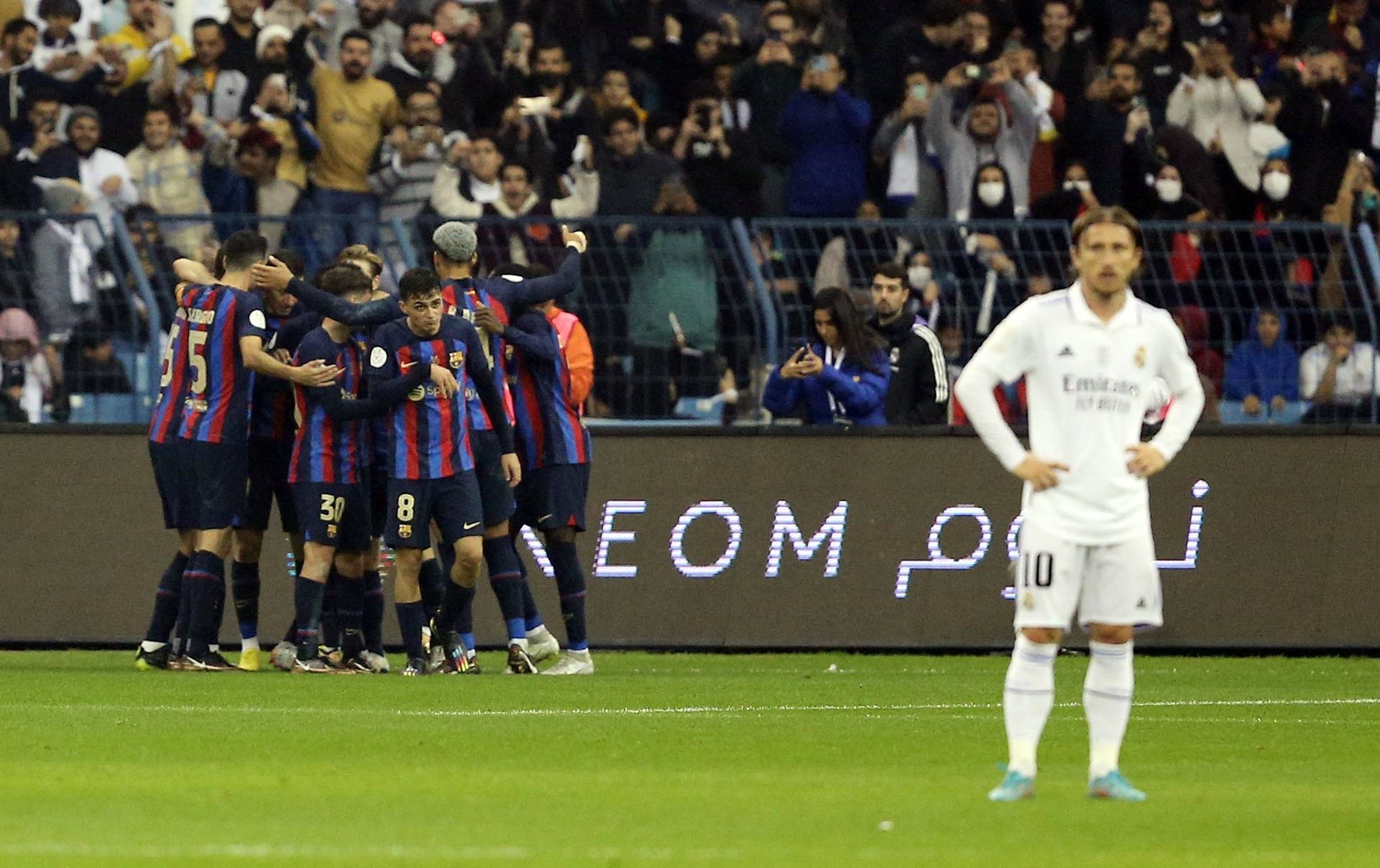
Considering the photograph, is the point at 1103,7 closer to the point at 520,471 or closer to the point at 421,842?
the point at 520,471

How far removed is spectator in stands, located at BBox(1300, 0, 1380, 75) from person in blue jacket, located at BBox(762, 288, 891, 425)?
22.4 feet

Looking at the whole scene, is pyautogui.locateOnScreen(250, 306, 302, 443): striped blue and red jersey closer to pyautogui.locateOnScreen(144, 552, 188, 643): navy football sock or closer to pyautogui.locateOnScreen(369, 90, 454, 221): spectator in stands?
pyautogui.locateOnScreen(144, 552, 188, 643): navy football sock

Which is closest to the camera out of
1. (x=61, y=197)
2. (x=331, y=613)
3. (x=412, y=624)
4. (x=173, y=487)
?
(x=412, y=624)

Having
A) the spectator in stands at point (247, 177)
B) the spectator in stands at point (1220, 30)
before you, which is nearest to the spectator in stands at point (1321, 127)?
the spectator in stands at point (1220, 30)

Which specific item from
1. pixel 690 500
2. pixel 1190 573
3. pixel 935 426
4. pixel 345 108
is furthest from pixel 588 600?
pixel 345 108

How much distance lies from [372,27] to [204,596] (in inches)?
306

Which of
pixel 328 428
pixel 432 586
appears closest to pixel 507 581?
pixel 432 586

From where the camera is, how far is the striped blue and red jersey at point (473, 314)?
46.9ft

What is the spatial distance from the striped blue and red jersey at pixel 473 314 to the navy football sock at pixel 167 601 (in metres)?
1.96

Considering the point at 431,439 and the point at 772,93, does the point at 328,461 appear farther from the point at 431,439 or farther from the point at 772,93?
the point at 772,93

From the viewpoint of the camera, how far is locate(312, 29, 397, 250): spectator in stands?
2006 cm

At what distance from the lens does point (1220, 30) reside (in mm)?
22219

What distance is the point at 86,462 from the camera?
1702cm

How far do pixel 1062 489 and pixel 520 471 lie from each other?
6479 millimetres
